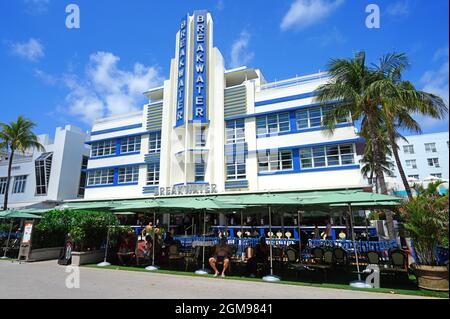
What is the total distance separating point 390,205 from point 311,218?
39.8 feet

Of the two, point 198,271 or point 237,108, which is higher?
point 237,108

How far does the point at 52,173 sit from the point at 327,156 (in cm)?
2959

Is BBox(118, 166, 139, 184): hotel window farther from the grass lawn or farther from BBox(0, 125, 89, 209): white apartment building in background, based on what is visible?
the grass lawn

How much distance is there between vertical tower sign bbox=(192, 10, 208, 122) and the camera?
23.9 metres

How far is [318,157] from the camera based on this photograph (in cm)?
2038

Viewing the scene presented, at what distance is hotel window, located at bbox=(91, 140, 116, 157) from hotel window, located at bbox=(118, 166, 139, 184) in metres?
2.46

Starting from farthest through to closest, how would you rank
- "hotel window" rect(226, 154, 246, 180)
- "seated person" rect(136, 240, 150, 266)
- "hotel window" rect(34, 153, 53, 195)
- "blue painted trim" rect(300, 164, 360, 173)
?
"hotel window" rect(34, 153, 53, 195)
"hotel window" rect(226, 154, 246, 180)
"blue painted trim" rect(300, 164, 360, 173)
"seated person" rect(136, 240, 150, 266)

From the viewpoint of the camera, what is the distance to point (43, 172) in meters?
32.2

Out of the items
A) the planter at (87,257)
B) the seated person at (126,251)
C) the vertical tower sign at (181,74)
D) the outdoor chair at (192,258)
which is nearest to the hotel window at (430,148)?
the vertical tower sign at (181,74)

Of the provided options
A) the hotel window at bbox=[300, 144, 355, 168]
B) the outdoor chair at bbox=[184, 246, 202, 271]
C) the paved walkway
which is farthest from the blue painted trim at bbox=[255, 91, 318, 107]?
the paved walkway

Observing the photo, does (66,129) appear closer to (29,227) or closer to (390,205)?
(29,227)

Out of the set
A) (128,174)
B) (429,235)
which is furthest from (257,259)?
(128,174)

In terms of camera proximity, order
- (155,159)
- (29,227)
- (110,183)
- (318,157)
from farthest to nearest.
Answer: (110,183) < (155,159) < (318,157) < (29,227)
